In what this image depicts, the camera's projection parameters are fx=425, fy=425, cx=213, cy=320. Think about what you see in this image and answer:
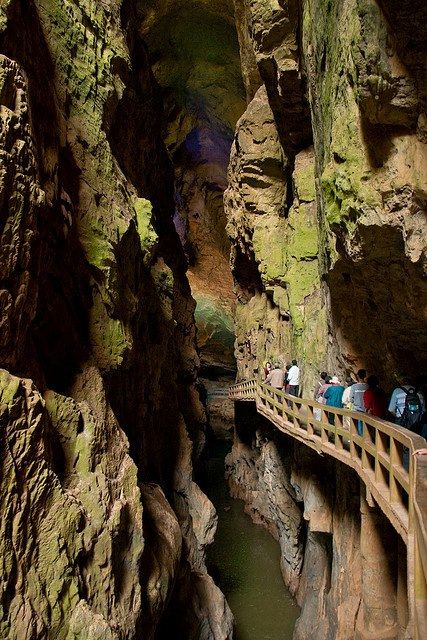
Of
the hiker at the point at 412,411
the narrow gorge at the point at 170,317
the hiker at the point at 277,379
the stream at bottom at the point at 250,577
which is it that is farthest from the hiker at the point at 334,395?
the stream at bottom at the point at 250,577

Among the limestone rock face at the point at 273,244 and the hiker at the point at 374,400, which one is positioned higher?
the limestone rock face at the point at 273,244

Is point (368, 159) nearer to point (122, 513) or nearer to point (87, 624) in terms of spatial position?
point (122, 513)

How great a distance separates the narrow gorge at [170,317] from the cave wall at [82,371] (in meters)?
0.04

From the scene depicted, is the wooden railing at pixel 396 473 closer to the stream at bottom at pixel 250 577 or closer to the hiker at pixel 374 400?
the hiker at pixel 374 400

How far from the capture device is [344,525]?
930 centimetres

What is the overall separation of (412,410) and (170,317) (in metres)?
9.50

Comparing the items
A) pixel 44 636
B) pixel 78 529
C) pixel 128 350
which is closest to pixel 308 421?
pixel 128 350

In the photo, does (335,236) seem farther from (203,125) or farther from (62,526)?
(203,125)

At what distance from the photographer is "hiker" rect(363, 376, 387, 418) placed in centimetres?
705

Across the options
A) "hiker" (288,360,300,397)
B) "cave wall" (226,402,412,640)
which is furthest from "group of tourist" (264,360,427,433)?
"hiker" (288,360,300,397)

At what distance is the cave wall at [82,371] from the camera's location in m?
4.86

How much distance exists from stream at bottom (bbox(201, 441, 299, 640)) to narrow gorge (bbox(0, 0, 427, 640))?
3.9 inches

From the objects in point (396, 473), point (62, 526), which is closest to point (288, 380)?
point (396, 473)

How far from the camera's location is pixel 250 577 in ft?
48.6
